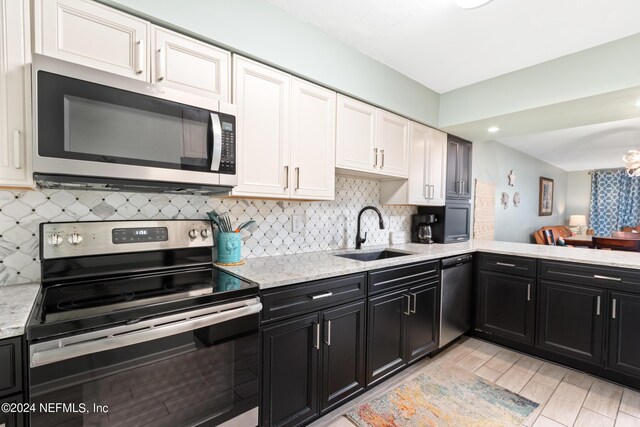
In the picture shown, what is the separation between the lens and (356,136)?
7.59 feet

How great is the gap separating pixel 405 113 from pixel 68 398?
2.79 meters

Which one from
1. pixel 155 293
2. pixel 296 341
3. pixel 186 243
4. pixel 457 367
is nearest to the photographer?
pixel 155 293

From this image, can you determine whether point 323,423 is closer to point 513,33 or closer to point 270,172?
point 270,172

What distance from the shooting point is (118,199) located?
1.58m

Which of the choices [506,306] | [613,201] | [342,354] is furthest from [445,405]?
[613,201]

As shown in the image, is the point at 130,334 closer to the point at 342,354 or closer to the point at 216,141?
the point at 216,141

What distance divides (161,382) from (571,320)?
9.67ft

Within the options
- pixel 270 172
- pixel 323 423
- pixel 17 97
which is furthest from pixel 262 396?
pixel 17 97

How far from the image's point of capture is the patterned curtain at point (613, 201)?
6938 mm

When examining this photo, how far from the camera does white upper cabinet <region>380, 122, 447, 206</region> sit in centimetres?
281

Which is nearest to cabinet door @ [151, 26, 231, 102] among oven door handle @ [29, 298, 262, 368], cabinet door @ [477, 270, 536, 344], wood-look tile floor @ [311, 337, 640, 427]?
oven door handle @ [29, 298, 262, 368]

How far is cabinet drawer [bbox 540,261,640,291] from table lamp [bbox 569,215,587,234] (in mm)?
6556

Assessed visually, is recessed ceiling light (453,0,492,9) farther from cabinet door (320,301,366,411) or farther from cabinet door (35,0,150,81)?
cabinet door (320,301,366,411)

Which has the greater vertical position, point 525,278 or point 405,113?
point 405,113
